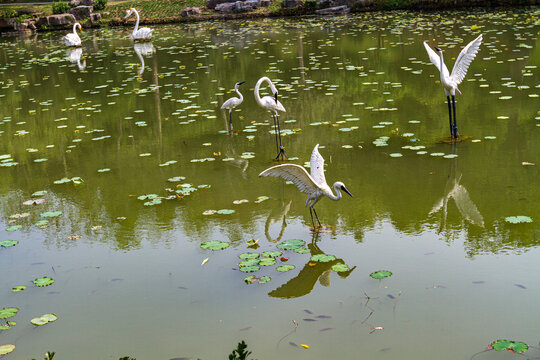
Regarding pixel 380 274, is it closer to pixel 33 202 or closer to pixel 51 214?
pixel 51 214

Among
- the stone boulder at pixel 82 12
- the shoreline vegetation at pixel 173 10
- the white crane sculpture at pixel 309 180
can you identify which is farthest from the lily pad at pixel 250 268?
the stone boulder at pixel 82 12

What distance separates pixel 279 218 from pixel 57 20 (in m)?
24.0

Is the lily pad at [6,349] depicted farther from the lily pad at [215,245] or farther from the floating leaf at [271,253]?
the floating leaf at [271,253]

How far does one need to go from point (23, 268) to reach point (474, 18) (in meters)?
15.8

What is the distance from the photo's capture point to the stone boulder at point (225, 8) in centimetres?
2348

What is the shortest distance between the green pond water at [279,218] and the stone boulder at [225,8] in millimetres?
14506

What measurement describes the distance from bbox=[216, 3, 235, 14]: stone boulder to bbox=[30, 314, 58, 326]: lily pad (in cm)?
2179

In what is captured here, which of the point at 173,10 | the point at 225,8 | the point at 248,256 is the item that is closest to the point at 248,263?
the point at 248,256

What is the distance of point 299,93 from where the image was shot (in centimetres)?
861

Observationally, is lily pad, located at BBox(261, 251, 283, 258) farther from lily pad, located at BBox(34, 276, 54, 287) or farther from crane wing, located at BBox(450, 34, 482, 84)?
crane wing, located at BBox(450, 34, 482, 84)

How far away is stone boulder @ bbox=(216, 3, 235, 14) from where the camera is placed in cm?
2348

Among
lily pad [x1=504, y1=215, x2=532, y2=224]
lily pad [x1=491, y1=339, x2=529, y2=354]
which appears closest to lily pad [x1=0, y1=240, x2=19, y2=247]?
lily pad [x1=491, y1=339, x2=529, y2=354]

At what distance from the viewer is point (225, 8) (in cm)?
2356

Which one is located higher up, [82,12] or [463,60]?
[82,12]
